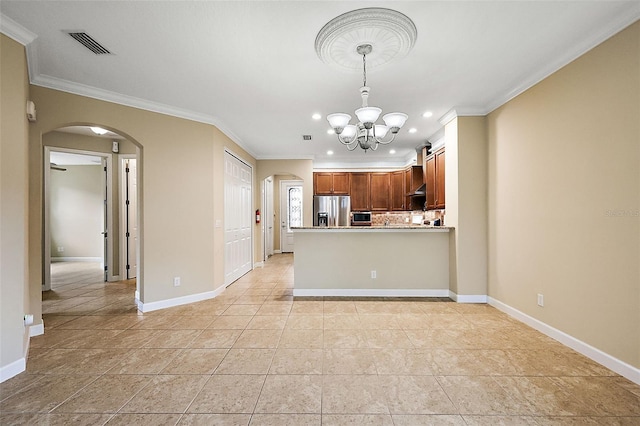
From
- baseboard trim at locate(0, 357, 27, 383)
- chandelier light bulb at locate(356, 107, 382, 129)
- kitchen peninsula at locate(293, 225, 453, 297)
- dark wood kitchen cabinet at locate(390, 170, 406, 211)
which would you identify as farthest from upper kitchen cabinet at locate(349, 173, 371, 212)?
baseboard trim at locate(0, 357, 27, 383)

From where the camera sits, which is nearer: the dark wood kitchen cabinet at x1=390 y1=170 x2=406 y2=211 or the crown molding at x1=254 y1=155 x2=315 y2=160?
the crown molding at x1=254 y1=155 x2=315 y2=160

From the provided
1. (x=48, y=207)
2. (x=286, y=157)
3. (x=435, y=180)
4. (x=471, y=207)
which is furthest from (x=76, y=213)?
(x=471, y=207)

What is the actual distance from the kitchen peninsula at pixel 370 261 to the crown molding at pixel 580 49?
212 cm

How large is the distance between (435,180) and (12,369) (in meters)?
5.68

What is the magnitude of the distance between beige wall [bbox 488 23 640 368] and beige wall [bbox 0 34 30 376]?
4822 millimetres

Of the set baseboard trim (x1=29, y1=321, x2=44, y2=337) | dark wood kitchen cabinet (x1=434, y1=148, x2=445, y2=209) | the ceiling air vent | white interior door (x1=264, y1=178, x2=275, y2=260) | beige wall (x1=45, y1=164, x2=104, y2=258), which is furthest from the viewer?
white interior door (x1=264, y1=178, x2=275, y2=260)

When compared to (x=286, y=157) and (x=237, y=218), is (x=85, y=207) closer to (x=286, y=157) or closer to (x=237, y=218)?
(x=237, y=218)

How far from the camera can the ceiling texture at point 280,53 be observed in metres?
2.13

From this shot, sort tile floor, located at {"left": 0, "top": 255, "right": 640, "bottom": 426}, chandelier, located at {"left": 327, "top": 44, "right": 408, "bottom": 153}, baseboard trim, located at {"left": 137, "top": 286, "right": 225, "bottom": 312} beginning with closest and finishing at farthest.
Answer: tile floor, located at {"left": 0, "top": 255, "right": 640, "bottom": 426}, chandelier, located at {"left": 327, "top": 44, "right": 408, "bottom": 153}, baseboard trim, located at {"left": 137, "top": 286, "right": 225, "bottom": 312}

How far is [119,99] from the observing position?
11.9 ft

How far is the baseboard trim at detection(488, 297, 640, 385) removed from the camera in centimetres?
220

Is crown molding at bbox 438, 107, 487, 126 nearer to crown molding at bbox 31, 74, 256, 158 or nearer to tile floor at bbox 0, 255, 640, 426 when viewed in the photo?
tile floor at bbox 0, 255, 640, 426

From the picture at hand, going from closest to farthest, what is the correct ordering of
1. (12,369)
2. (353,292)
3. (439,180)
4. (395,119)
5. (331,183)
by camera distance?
(12,369) → (395,119) → (353,292) → (439,180) → (331,183)

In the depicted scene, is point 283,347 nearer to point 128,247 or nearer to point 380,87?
point 380,87
